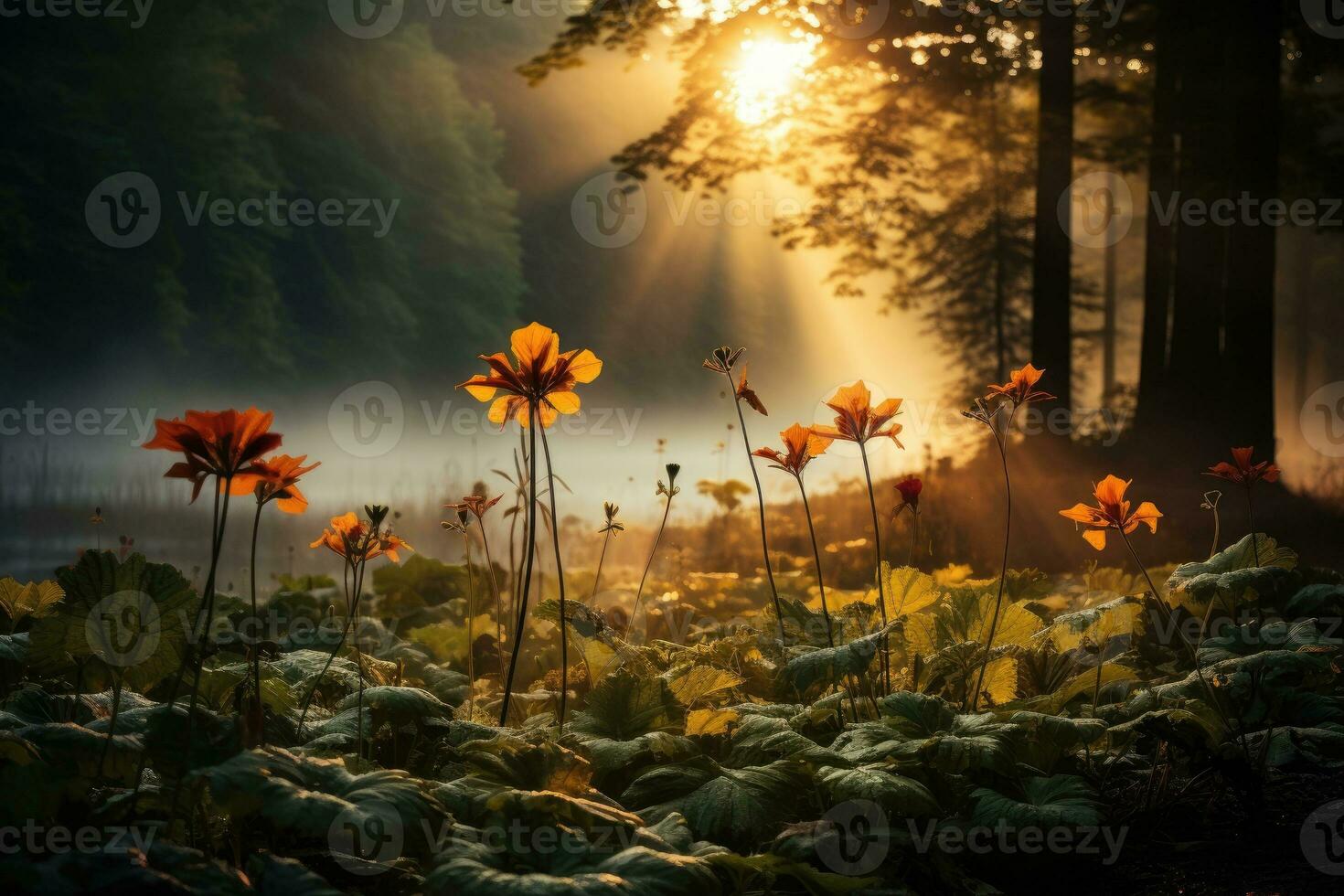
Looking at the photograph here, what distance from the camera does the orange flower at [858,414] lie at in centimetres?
241

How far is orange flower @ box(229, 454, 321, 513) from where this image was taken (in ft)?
5.72

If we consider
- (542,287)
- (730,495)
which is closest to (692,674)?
(730,495)

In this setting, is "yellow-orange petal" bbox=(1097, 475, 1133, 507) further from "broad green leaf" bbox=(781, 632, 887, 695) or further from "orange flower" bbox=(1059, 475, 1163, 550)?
"broad green leaf" bbox=(781, 632, 887, 695)

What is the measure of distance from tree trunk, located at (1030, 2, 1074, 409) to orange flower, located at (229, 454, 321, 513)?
772cm

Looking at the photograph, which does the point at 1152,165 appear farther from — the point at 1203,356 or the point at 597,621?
the point at 597,621

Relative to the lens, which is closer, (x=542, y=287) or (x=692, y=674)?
(x=692, y=674)

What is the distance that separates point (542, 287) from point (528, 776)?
1530 inches

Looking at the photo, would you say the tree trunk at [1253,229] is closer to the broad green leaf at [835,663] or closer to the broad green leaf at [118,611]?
the broad green leaf at [835,663]

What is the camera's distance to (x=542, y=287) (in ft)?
131

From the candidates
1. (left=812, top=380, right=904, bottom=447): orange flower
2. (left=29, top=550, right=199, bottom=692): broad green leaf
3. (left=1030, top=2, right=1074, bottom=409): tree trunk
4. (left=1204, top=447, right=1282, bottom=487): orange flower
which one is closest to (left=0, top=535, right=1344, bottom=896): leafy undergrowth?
(left=29, top=550, right=199, bottom=692): broad green leaf

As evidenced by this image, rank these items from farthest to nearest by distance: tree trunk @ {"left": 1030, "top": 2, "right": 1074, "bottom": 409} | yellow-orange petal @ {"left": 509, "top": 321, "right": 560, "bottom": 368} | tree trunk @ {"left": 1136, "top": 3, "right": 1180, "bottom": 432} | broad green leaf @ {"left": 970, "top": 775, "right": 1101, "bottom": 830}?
tree trunk @ {"left": 1136, "top": 3, "right": 1180, "bottom": 432} < tree trunk @ {"left": 1030, "top": 2, "right": 1074, "bottom": 409} < yellow-orange petal @ {"left": 509, "top": 321, "right": 560, "bottom": 368} < broad green leaf @ {"left": 970, "top": 775, "right": 1101, "bottom": 830}

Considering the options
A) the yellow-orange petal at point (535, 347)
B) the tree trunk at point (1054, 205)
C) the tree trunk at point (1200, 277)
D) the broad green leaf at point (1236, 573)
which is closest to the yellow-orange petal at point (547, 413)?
the yellow-orange petal at point (535, 347)

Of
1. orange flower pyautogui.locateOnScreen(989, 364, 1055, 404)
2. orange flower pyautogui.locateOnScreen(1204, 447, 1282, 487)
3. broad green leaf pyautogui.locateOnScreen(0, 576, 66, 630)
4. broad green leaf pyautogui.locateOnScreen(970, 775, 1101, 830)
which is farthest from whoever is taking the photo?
broad green leaf pyautogui.locateOnScreen(0, 576, 66, 630)

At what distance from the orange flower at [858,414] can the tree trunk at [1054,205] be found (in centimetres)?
664
